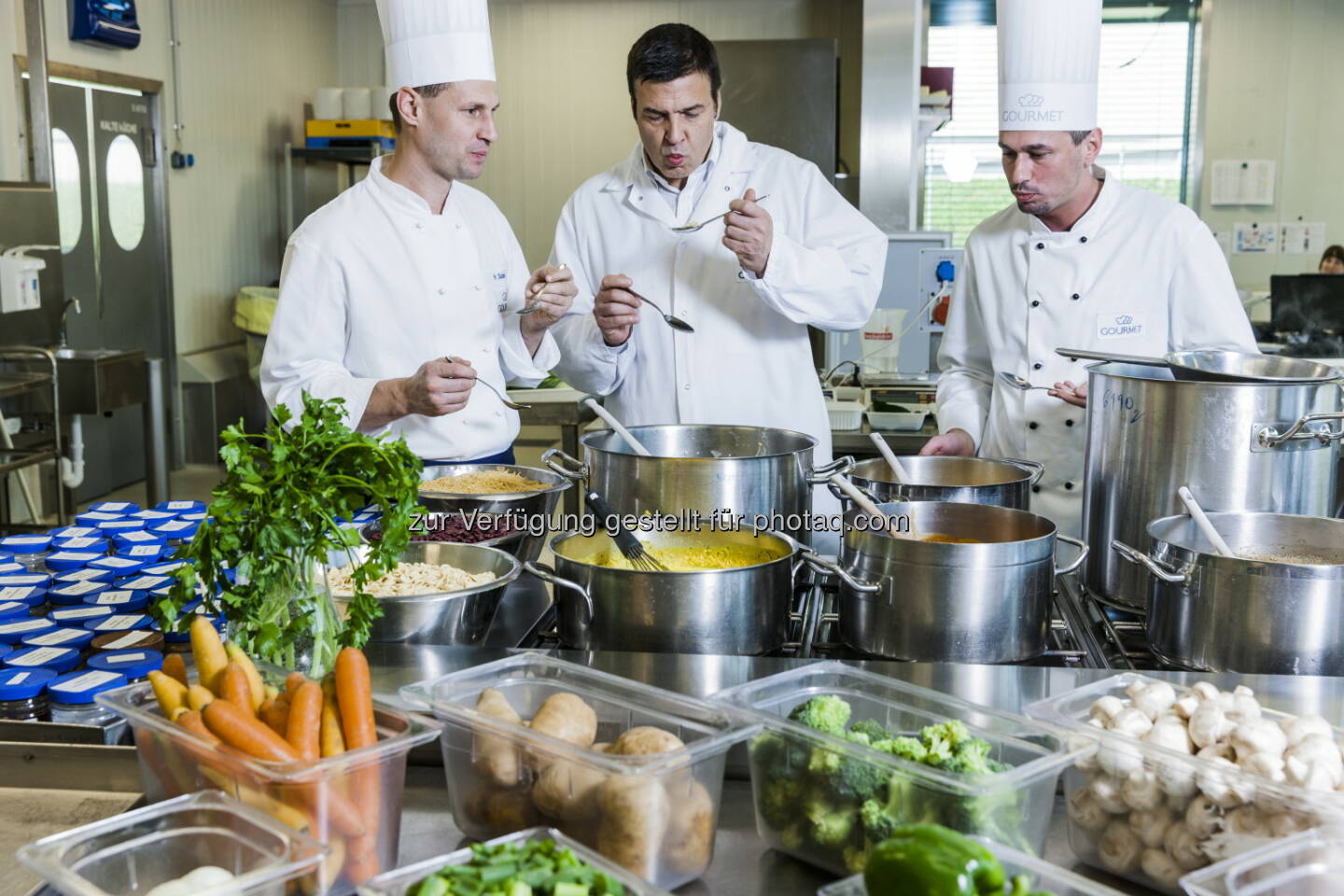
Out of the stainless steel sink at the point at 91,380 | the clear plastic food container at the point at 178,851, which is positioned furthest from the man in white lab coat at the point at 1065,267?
the stainless steel sink at the point at 91,380

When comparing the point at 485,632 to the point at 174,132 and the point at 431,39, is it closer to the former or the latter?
the point at 431,39

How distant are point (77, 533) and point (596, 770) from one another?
1.43m

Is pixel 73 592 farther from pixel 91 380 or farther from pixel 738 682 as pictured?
pixel 91 380

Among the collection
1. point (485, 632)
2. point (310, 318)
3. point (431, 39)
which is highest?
point (431, 39)

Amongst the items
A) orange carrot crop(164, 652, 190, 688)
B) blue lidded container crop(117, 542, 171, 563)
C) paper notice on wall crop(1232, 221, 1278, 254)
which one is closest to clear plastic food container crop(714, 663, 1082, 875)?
orange carrot crop(164, 652, 190, 688)

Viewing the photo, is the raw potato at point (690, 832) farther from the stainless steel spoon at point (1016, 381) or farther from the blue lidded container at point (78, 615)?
the stainless steel spoon at point (1016, 381)

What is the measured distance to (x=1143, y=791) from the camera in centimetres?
105

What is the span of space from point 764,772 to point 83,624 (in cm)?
101

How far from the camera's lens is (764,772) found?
112cm

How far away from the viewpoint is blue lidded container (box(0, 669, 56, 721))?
1.35m

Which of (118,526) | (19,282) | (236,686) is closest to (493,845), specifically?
(236,686)

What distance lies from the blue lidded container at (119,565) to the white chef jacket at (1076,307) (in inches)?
59.5

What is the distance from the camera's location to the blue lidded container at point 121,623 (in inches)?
63.0

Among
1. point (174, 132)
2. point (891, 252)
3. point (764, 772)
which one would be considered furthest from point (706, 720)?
point (174, 132)
